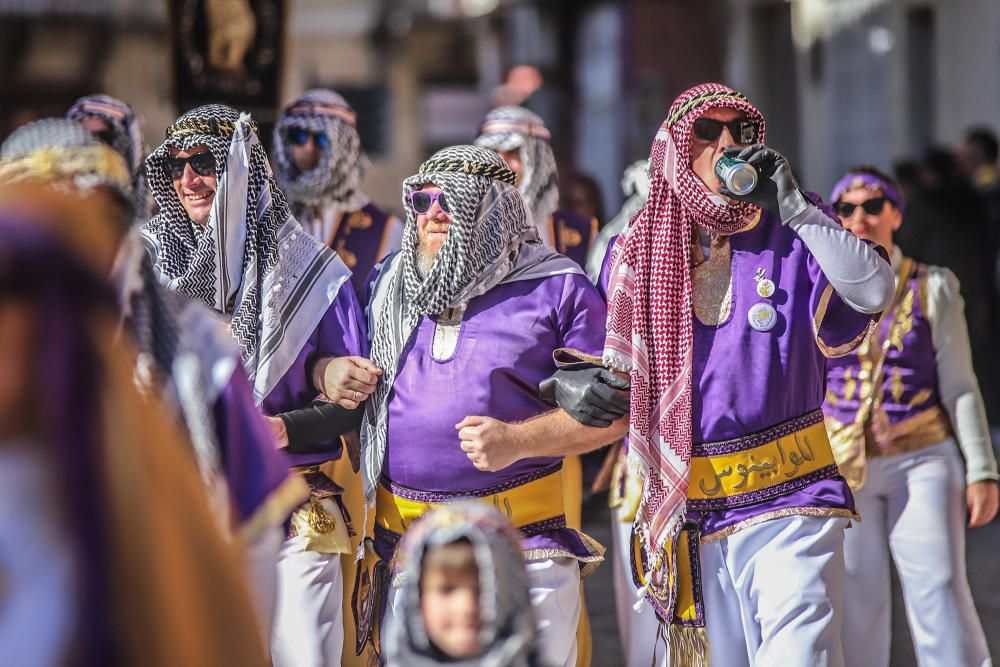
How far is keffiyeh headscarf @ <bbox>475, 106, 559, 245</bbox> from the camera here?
305 inches

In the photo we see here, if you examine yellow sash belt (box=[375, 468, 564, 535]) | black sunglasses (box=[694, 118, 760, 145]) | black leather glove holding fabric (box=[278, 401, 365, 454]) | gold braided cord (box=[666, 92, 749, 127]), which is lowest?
yellow sash belt (box=[375, 468, 564, 535])

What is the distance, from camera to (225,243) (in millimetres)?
4863

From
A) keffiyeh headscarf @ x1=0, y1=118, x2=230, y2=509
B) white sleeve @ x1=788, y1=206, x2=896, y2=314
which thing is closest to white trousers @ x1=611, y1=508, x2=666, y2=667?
white sleeve @ x1=788, y1=206, x2=896, y2=314

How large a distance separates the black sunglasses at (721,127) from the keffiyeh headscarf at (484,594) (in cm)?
189

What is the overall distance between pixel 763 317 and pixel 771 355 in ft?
0.34

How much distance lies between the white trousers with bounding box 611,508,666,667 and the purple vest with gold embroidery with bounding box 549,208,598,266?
1.49 meters

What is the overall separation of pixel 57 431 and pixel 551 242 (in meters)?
5.43

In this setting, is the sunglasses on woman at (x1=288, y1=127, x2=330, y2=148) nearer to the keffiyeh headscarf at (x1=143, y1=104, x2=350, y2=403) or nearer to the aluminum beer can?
the keffiyeh headscarf at (x1=143, y1=104, x2=350, y2=403)

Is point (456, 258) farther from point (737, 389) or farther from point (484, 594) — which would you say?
point (484, 594)

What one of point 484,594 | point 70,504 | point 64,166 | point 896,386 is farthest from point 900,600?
point 70,504

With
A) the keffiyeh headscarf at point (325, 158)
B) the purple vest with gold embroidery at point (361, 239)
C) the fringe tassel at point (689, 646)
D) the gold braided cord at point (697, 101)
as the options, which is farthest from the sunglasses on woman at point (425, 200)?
the keffiyeh headscarf at point (325, 158)

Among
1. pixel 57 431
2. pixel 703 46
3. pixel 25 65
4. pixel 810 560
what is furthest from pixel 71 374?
pixel 703 46

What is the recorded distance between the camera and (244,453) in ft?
9.37

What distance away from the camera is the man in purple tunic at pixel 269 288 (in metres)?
4.87
